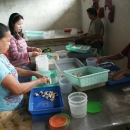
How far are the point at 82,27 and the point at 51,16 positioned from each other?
0.96 metres

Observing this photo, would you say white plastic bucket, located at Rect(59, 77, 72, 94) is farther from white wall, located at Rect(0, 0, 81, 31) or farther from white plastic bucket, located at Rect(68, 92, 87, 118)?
white wall, located at Rect(0, 0, 81, 31)

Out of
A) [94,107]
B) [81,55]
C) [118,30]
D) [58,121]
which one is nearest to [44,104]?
[58,121]

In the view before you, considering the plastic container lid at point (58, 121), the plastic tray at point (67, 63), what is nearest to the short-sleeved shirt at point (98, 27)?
the plastic tray at point (67, 63)

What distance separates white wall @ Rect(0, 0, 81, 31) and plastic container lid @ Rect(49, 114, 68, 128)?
4.00 meters

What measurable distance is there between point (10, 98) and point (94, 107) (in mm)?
625

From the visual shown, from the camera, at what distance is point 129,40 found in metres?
Answer: 2.31

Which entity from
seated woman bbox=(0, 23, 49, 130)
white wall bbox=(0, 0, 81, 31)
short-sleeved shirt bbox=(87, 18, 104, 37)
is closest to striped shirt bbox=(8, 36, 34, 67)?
seated woman bbox=(0, 23, 49, 130)

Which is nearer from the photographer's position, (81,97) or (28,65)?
(81,97)

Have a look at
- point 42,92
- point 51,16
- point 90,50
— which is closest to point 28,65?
point 90,50

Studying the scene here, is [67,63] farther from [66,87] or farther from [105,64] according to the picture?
[66,87]

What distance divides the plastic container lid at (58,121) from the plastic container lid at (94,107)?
0.60ft

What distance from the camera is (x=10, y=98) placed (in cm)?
122

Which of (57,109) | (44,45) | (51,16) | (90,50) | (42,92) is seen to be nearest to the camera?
(57,109)

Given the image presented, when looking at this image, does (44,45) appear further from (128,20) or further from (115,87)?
(115,87)
